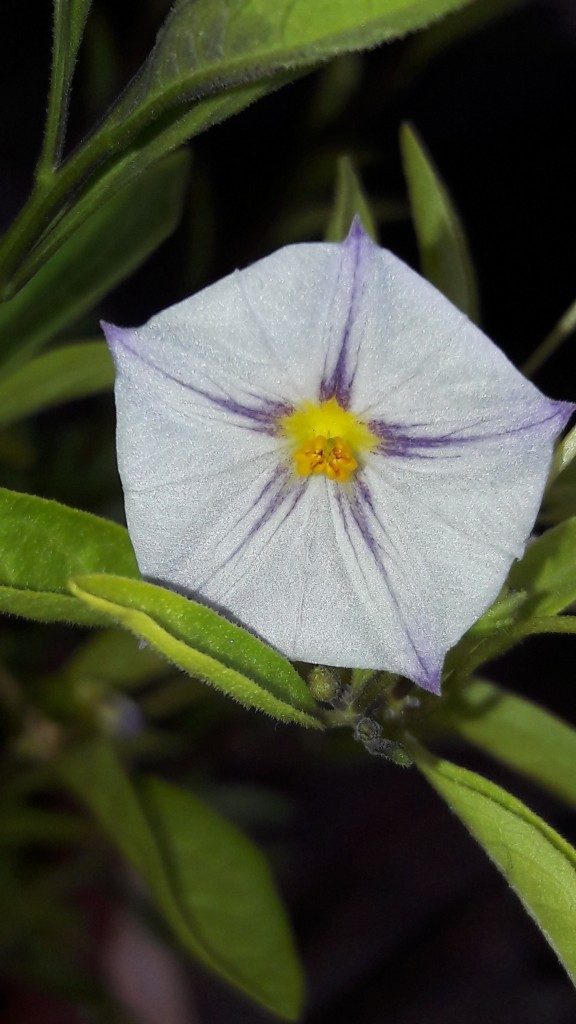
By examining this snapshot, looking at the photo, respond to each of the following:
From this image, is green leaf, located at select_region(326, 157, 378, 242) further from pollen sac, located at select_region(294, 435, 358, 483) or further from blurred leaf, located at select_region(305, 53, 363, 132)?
blurred leaf, located at select_region(305, 53, 363, 132)

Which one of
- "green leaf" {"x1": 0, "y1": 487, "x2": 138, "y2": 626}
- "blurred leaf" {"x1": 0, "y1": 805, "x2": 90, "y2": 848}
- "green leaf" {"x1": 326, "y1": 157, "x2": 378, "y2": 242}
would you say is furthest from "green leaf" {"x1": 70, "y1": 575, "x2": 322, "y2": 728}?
"blurred leaf" {"x1": 0, "y1": 805, "x2": 90, "y2": 848}

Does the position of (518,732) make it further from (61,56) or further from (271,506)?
(61,56)

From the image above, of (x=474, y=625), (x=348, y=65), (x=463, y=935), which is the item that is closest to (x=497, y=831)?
(x=474, y=625)

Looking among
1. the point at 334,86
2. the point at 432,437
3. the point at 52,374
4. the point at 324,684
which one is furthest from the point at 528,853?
the point at 334,86

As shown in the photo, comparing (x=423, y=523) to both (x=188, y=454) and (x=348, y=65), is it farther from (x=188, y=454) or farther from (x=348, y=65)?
(x=348, y=65)

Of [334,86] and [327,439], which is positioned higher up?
[334,86]

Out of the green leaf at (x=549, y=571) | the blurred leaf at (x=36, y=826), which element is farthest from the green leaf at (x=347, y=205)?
the blurred leaf at (x=36, y=826)

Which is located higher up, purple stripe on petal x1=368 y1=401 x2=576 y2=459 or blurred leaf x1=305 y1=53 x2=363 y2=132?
blurred leaf x1=305 y1=53 x2=363 y2=132
